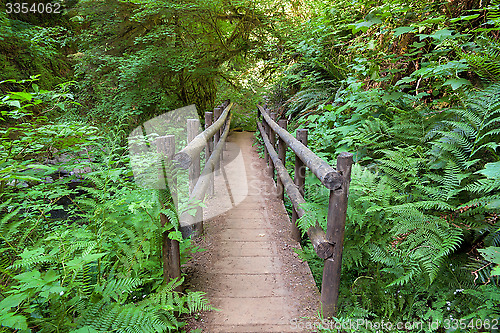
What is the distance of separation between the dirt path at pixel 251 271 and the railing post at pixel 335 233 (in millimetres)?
153

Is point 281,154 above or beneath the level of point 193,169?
beneath

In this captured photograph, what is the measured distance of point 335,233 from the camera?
6.43 feet

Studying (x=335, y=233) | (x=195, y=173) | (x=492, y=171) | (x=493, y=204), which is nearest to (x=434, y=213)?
(x=493, y=204)

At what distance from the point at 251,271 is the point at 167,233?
1.07 meters

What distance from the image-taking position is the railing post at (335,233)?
1.86 m

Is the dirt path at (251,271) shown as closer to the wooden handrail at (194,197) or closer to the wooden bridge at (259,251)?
the wooden bridge at (259,251)

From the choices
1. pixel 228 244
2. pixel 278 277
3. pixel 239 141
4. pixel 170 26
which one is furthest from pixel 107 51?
pixel 278 277

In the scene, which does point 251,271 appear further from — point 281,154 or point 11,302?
point 281,154

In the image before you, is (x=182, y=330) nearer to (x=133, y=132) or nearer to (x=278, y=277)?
(x=278, y=277)

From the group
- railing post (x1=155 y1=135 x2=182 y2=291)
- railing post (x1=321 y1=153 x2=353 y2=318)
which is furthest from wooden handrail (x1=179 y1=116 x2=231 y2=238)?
railing post (x1=321 y1=153 x2=353 y2=318)

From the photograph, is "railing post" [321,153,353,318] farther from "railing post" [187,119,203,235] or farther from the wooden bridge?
"railing post" [187,119,203,235]

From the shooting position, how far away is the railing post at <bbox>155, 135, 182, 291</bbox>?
6.12 feet

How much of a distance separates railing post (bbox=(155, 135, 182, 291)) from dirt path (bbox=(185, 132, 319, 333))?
0.42 metres

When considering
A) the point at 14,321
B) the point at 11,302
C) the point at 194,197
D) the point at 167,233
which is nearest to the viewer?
the point at 14,321
